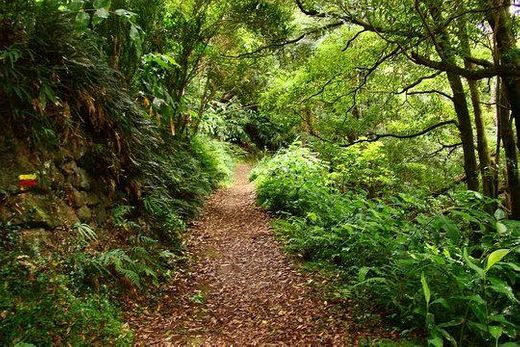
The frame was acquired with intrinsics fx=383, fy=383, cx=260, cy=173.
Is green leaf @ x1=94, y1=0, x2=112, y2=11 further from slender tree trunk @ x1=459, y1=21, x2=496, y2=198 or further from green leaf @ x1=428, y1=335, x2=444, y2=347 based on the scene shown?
slender tree trunk @ x1=459, y1=21, x2=496, y2=198

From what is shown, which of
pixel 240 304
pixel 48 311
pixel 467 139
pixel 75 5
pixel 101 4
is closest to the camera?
pixel 48 311

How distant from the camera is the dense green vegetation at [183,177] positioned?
10.7ft

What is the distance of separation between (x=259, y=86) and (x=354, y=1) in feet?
39.6

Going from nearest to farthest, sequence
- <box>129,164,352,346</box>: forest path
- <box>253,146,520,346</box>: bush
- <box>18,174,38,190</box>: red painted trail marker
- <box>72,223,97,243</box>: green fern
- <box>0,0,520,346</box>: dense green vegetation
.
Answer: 1. <box>253,146,520,346</box>: bush
2. <box>0,0,520,346</box>: dense green vegetation
3. <box>129,164,352,346</box>: forest path
4. <box>18,174,38,190</box>: red painted trail marker
5. <box>72,223,97,243</box>: green fern

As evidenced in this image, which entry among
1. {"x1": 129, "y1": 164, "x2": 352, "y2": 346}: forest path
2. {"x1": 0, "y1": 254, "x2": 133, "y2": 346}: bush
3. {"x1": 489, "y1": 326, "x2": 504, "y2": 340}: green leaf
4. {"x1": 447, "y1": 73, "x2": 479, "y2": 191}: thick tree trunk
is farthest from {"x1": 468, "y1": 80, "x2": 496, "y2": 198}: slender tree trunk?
{"x1": 0, "y1": 254, "x2": 133, "y2": 346}: bush

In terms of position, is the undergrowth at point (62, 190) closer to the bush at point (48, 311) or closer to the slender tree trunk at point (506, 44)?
the bush at point (48, 311)

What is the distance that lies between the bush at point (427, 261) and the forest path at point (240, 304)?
0.47 meters

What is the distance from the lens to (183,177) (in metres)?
8.48

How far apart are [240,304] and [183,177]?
447 cm

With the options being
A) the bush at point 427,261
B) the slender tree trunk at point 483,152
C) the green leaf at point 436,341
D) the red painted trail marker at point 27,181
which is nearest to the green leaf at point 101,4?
the red painted trail marker at point 27,181

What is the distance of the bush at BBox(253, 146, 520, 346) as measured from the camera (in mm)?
3004

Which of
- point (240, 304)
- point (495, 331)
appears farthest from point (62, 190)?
point (495, 331)

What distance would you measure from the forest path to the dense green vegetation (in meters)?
0.32

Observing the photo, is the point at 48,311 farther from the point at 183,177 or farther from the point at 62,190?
the point at 183,177
